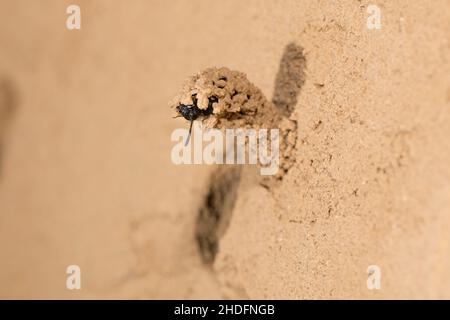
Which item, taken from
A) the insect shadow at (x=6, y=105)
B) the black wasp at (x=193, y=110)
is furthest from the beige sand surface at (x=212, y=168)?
the black wasp at (x=193, y=110)

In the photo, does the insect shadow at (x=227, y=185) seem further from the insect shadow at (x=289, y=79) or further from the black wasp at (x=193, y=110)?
the black wasp at (x=193, y=110)

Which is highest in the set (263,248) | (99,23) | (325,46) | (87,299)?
(99,23)

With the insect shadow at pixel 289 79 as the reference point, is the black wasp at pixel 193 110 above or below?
below

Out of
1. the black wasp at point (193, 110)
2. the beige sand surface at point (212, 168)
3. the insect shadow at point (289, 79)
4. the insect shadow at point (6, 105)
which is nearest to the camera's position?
the beige sand surface at point (212, 168)

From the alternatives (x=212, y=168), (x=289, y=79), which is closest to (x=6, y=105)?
(x=212, y=168)

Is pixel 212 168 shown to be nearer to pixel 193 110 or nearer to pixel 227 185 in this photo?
pixel 227 185

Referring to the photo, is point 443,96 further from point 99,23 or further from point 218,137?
point 99,23

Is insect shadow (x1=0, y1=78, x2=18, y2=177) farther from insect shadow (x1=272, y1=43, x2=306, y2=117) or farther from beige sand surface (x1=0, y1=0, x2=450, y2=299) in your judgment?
insect shadow (x1=272, y1=43, x2=306, y2=117)

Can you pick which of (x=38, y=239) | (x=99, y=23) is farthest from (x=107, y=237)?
(x=99, y=23)
